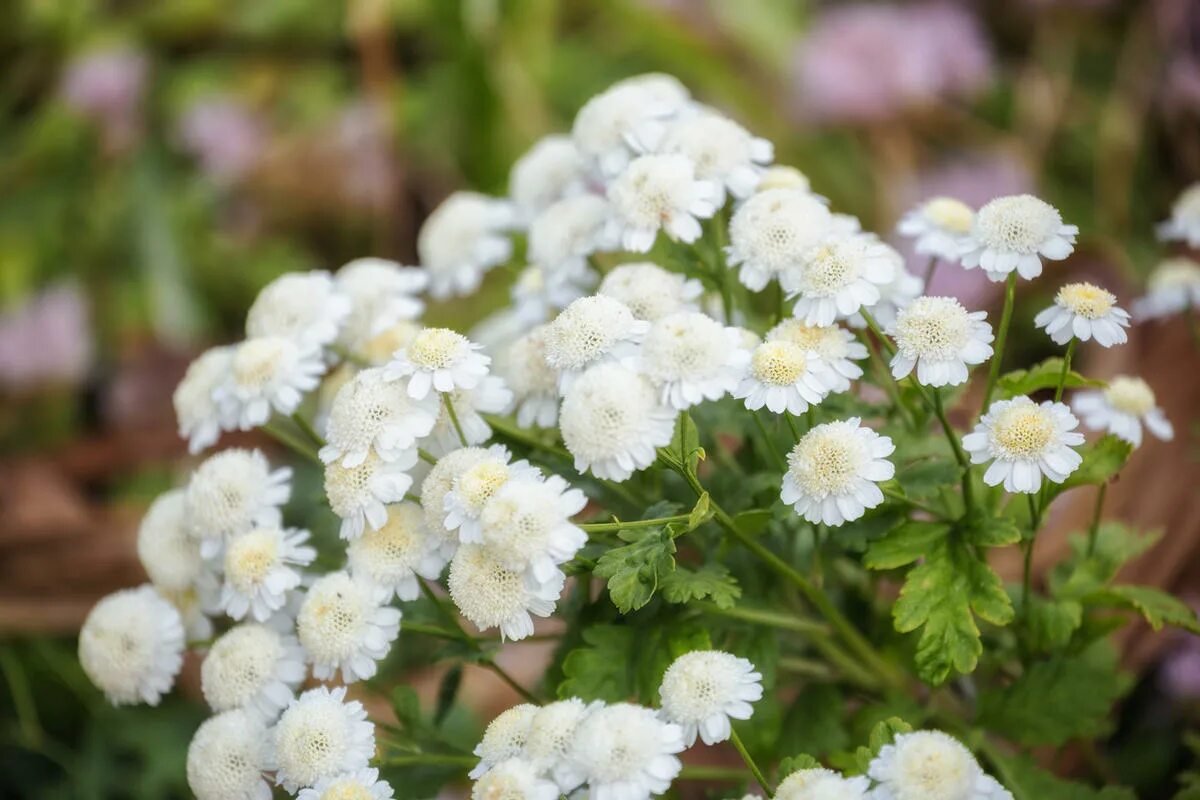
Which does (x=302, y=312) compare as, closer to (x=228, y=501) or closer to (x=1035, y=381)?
(x=228, y=501)

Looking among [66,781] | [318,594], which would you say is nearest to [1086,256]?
[318,594]

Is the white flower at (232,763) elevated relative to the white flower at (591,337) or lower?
lower

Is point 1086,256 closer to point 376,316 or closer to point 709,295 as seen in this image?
point 709,295

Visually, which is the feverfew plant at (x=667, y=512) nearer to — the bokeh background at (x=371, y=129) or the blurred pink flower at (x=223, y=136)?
the bokeh background at (x=371, y=129)

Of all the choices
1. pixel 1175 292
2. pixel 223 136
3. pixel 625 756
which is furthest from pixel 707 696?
pixel 223 136

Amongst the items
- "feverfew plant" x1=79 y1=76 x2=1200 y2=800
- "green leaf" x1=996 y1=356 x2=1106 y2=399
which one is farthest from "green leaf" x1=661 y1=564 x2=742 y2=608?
"green leaf" x1=996 y1=356 x2=1106 y2=399

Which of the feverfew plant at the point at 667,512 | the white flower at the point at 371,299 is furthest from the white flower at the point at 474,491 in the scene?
the white flower at the point at 371,299

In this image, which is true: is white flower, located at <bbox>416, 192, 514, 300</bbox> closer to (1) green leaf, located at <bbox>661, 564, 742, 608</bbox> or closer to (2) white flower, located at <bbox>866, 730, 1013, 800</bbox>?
(1) green leaf, located at <bbox>661, 564, 742, 608</bbox>
